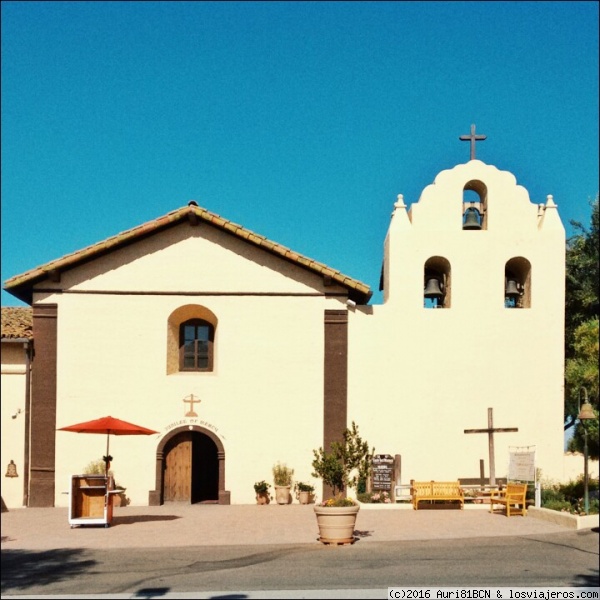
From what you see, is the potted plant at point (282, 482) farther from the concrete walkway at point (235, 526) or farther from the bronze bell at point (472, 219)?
the bronze bell at point (472, 219)

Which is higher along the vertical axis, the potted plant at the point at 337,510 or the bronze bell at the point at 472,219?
the bronze bell at the point at 472,219

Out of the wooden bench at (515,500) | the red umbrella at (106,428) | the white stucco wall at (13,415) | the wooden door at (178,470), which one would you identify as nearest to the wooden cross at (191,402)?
the wooden door at (178,470)

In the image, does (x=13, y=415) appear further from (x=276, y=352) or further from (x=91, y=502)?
(x=276, y=352)

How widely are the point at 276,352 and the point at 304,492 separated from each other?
3836mm

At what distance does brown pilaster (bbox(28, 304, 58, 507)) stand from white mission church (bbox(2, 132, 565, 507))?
0.12 feet

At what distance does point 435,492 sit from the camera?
21031 mm

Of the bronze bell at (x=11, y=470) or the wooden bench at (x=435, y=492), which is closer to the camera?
the wooden bench at (x=435, y=492)

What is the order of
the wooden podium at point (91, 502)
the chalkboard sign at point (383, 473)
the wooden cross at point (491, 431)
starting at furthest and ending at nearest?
the wooden cross at point (491, 431) → the chalkboard sign at point (383, 473) → the wooden podium at point (91, 502)

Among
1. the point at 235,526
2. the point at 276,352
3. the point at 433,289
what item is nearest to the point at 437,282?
the point at 433,289

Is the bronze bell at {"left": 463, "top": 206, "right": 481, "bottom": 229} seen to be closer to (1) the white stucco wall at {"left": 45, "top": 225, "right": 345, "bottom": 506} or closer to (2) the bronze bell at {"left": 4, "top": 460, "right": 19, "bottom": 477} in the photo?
(1) the white stucco wall at {"left": 45, "top": 225, "right": 345, "bottom": 506}

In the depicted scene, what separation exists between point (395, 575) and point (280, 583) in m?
1.71

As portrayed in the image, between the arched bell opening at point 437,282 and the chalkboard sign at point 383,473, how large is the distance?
4.67 metres

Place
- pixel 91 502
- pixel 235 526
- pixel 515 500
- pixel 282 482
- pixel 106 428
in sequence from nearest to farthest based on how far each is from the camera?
pixel 235 526 → pixel 91 502 → pixel 106 428 → pixel 515 500 → pixel 282 482

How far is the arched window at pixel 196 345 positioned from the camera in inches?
925
